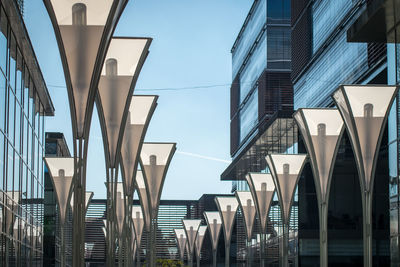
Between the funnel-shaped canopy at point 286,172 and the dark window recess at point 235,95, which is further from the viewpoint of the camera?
the dark window recess at point 235,95

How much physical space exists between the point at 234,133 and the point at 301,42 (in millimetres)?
27109

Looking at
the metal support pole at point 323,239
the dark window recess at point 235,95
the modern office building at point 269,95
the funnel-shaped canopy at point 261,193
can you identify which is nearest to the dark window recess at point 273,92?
the modern office building at point 269,95

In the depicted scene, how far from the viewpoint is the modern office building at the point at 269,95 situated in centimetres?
5134

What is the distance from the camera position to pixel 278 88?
184 feet

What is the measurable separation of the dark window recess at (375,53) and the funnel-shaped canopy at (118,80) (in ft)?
53.9

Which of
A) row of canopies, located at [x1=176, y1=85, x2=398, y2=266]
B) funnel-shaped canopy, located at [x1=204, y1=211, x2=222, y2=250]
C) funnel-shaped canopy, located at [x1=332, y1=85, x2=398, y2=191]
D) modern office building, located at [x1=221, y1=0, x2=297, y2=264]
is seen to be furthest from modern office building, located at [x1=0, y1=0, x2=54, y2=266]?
funnel-shaped canopy, located at [x1=204, y1=211, x2=222, y2=250]

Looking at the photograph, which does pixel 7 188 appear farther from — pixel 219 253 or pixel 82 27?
pixel 219 253

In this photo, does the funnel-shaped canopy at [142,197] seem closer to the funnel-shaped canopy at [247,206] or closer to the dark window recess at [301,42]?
the funnel-shaped canopy at [247,206]

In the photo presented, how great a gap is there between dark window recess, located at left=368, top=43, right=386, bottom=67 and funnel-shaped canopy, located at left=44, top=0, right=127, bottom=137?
20480mm

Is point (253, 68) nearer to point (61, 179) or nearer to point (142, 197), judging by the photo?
point (142, 197)

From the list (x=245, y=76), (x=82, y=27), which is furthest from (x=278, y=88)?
(x=82, y=27)

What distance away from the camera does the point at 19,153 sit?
2788 cm

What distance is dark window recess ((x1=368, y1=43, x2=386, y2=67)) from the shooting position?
34062 mm

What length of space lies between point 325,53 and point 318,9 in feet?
8.83
